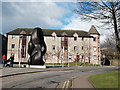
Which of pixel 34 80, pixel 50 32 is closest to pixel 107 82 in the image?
pixel 34 80

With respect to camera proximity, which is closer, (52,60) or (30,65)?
(30,65)

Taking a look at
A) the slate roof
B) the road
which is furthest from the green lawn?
Answer: the slate roof

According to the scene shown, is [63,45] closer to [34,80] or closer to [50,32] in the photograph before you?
[50,32]

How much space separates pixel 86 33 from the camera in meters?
65.5

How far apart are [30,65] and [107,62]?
130 feet

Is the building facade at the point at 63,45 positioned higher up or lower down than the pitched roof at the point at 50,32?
lower down

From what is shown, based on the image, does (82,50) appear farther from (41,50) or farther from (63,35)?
(41,50)

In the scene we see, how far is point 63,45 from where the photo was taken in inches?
2426

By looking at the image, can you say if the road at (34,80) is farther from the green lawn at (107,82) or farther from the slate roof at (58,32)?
the slate roof at (58,32)

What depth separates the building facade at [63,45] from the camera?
59844mm

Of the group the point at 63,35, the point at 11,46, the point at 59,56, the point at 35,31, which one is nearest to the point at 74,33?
the point at 63,35

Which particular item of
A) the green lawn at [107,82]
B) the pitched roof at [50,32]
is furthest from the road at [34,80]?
the pitched roof at [50,32]

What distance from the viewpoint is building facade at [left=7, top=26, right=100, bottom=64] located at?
5984cm

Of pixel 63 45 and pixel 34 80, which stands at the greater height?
pixel 63 45
